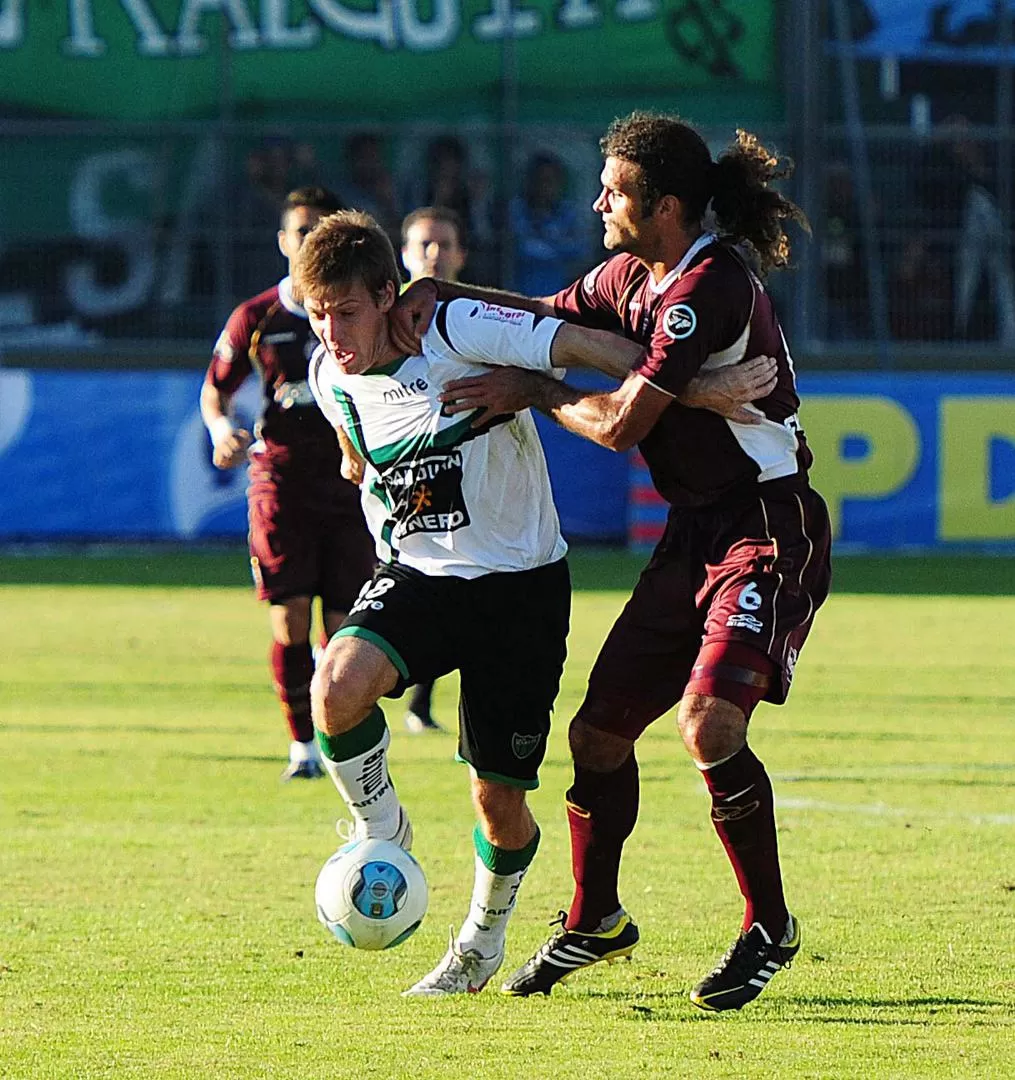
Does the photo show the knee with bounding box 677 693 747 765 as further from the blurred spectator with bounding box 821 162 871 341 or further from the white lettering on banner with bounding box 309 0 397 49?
the white lettering on banner with bounding box 309 0 397 49

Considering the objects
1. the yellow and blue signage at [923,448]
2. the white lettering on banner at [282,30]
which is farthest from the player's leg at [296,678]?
the white lettering on banner at [282,30]

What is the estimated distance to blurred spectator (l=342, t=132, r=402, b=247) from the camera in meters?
21.8

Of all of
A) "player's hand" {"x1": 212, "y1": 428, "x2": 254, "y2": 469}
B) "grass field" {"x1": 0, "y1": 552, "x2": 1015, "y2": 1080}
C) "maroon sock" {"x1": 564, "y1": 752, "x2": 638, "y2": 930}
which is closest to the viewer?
"grass field" {"x1": 0, "y1": 552, "x2": 1015, "y2": 1080}

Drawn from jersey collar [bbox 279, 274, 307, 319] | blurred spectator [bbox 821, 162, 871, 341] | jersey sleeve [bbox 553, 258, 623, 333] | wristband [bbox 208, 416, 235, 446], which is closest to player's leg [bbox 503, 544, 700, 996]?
jersey sleeve [bbox 553, 258, 623, 333]

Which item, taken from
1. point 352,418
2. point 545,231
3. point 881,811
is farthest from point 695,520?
point 545,231

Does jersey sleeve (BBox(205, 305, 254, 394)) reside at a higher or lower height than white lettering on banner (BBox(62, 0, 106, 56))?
lower

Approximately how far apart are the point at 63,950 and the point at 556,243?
16.3 metres

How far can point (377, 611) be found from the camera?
568 cm

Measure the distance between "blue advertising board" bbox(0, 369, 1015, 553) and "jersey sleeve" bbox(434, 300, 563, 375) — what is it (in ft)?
44.2

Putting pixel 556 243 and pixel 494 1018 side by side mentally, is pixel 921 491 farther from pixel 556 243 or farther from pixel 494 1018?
pixel 494 1018

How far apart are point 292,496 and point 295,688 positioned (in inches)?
33.9

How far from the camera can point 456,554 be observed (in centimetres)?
577

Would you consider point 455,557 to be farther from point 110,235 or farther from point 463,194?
point 110,235

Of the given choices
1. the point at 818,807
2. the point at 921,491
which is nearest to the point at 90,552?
the point at 921,491
